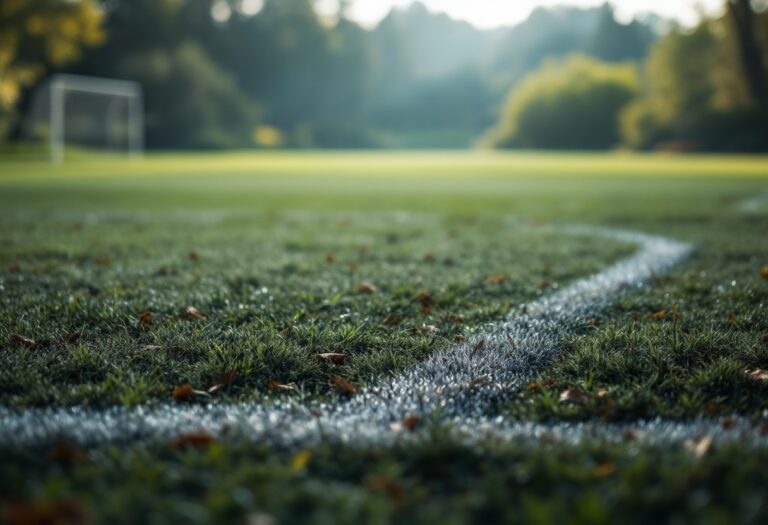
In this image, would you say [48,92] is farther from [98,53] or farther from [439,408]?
[439,408]

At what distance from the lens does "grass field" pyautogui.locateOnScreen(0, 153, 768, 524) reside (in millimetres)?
1381

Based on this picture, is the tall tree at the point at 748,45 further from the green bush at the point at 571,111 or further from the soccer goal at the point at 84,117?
the green bush at the point at 571,111

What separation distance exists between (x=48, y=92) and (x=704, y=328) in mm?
30999

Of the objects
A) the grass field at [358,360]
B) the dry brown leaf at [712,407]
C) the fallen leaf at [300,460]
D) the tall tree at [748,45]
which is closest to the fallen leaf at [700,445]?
the grass field at [358,360]

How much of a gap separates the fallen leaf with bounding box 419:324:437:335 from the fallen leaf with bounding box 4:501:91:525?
1661mm

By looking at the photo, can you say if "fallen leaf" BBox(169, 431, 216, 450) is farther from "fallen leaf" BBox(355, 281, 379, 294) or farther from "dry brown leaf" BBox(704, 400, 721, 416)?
"fallen leaf" BBox(355, 281, 379, 294)

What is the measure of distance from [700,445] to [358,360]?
118cm

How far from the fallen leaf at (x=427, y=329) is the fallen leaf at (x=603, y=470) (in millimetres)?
1269

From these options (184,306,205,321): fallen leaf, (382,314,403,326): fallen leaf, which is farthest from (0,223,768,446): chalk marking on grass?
(184,306,205,321): fallen leaf

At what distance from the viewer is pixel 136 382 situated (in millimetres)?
2092

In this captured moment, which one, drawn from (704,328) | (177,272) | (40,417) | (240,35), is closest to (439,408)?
(40,417)

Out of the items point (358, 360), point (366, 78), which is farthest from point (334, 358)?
point (366, 78)

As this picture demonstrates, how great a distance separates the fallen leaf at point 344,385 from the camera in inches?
82.5

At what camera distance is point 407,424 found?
1.81 meters
